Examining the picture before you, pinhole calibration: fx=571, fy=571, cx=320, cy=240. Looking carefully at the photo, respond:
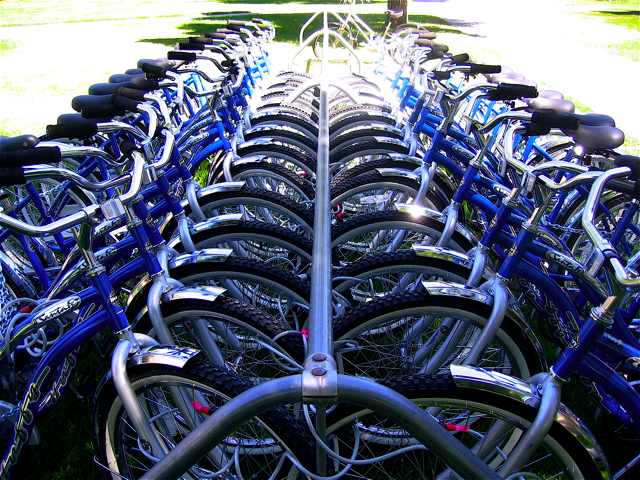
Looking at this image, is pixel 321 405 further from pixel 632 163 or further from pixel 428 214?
pixel 428 214

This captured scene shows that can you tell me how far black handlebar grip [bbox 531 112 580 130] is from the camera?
2.23m

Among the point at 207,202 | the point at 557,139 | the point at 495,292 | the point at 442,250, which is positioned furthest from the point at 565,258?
the point at 557,139

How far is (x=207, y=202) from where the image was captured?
9.53 ft

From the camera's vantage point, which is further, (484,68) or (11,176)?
(484,68)

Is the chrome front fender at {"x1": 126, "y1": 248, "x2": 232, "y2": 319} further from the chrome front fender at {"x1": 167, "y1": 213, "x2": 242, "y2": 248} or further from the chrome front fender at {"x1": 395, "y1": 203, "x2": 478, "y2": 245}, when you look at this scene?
the chrome front fender at {"x1": 395, "y1": 203, "x2": 478, "y2": 245}

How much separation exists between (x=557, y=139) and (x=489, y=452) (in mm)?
2893

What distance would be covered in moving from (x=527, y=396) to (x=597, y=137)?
1425 mm

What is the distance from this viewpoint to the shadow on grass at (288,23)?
47.2ft

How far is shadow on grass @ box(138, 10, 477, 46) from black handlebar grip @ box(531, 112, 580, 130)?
1187 cm

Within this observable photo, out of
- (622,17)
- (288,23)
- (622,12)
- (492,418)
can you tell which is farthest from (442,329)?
(622,12)

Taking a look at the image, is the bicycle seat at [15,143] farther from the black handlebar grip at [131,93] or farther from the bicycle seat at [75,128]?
the black handlebar grip at [131,93]

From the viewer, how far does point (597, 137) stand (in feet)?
8.11

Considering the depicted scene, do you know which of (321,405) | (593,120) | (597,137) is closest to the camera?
(321,405)

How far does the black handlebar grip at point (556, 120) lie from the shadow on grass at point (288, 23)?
1187 centimetres
